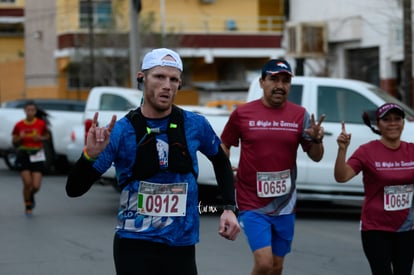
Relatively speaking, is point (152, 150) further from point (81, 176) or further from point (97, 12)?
point (97, 12)

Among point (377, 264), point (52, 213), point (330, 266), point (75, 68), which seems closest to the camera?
point (377, 264)

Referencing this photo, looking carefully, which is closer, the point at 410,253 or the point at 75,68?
the point at 410,253

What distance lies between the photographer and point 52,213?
14867 millimetres

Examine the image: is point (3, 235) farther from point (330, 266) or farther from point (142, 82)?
point (142, 82)

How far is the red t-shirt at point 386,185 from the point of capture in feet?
22.2

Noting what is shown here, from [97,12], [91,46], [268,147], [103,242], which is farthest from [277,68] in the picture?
[97,12]

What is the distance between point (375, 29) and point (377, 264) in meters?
22.1

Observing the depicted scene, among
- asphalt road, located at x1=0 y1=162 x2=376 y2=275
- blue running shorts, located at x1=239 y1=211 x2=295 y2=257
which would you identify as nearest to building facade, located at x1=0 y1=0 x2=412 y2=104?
asphalt road, located at x1=0 y1=162 x2=376 y2=275

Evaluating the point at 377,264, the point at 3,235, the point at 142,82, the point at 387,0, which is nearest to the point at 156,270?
the point at 142,82

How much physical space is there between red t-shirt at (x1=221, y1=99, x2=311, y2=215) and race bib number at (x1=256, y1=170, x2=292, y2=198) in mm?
34

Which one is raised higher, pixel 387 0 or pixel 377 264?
pixel 387 0

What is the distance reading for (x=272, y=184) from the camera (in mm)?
7414

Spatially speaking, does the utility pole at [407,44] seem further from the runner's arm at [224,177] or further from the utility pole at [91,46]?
the utility pole at [91,46]

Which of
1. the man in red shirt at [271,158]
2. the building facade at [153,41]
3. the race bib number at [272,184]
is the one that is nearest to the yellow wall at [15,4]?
the building facade at [153,41]
